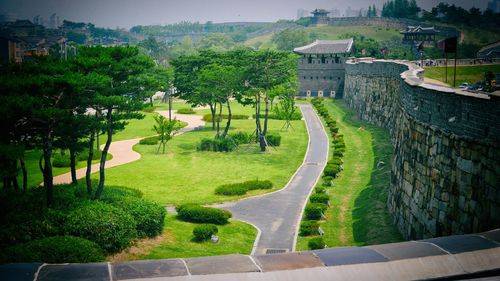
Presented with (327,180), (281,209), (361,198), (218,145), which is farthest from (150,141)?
(361,198)

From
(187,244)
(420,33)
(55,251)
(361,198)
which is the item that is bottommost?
(187,244)

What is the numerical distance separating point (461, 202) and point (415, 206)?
4395 millimetres

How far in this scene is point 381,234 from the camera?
24.0 metres

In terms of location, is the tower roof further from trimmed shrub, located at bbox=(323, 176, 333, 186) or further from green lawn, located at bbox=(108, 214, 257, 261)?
green lawn, located at bbox=(108, 214, 257, 261)

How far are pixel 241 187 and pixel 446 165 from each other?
60.0 ft

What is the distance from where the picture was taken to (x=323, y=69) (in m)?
93.9

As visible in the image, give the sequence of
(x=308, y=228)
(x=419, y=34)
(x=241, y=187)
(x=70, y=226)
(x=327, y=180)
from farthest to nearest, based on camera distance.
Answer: (x=419, y=34) → (x=327, y=180) → (x=241, y=187) → (x=308, y=228) → (x=70, y=226)

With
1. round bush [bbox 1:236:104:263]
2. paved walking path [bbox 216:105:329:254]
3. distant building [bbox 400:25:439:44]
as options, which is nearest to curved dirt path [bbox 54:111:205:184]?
paved walking path [bbox 216:105:329:254]

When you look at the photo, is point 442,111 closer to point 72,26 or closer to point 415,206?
point 415,206

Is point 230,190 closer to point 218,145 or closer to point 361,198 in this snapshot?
point 361,198

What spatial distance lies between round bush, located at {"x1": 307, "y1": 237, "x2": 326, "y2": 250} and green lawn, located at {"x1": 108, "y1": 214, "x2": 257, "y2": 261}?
274 cm

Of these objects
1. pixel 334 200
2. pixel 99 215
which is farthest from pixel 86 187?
pixel 334 200

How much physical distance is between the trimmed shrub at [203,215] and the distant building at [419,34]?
86047 mm

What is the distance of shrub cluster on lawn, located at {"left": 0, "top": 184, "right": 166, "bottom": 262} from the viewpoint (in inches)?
789
